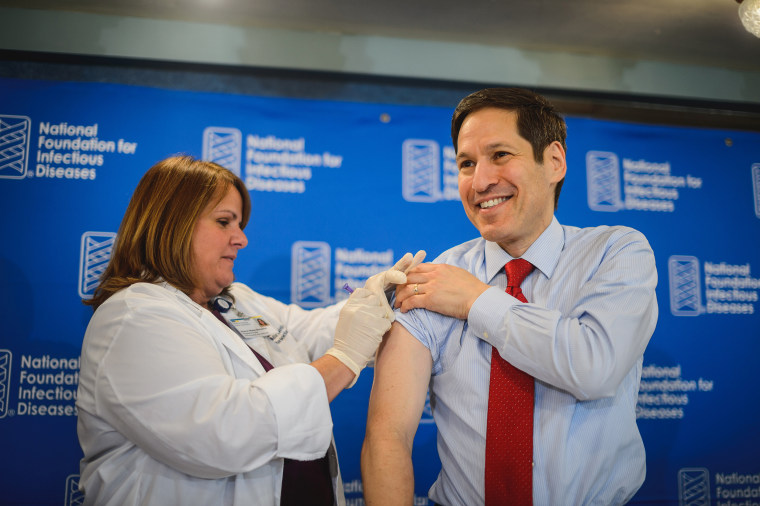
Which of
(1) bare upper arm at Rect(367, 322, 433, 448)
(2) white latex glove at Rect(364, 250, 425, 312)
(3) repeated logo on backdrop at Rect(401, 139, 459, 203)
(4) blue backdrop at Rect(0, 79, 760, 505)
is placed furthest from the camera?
(3) repeated logo on backdrop at Rect(401, 139, 459, 203)

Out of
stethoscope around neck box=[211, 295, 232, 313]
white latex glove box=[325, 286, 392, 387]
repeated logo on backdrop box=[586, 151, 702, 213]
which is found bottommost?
white latex glove box=[325, 286, 392, 387]

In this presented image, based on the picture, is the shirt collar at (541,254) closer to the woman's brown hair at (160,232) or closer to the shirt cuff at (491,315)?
the shirt cuff at (491,315)

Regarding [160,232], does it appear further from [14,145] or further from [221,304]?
[14,145]

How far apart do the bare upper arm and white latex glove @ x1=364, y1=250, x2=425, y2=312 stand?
15cm

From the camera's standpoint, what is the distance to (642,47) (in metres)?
2.68

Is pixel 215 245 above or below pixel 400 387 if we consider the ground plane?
above

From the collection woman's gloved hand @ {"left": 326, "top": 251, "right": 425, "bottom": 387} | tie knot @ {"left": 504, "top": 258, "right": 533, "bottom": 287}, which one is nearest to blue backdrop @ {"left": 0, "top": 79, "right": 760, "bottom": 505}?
woman's gloved hand @ {"left": 326, "top": 251, "right": 425, "bottom": 387}

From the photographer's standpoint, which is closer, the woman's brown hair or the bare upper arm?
the bare upper arm

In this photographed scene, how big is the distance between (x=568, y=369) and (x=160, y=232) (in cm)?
118

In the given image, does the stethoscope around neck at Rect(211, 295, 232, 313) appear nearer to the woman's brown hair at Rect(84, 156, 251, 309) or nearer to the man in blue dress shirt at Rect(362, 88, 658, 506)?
the woman's brown hair at Rect(84, 156, 251, 309)

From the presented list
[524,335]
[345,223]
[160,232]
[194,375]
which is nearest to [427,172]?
[345,223]

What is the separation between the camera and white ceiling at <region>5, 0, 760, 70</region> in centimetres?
236

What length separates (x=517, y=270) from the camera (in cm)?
141

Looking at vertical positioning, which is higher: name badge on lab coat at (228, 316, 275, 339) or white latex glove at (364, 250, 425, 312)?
white latex glove at (364, 250, 425, 312)
